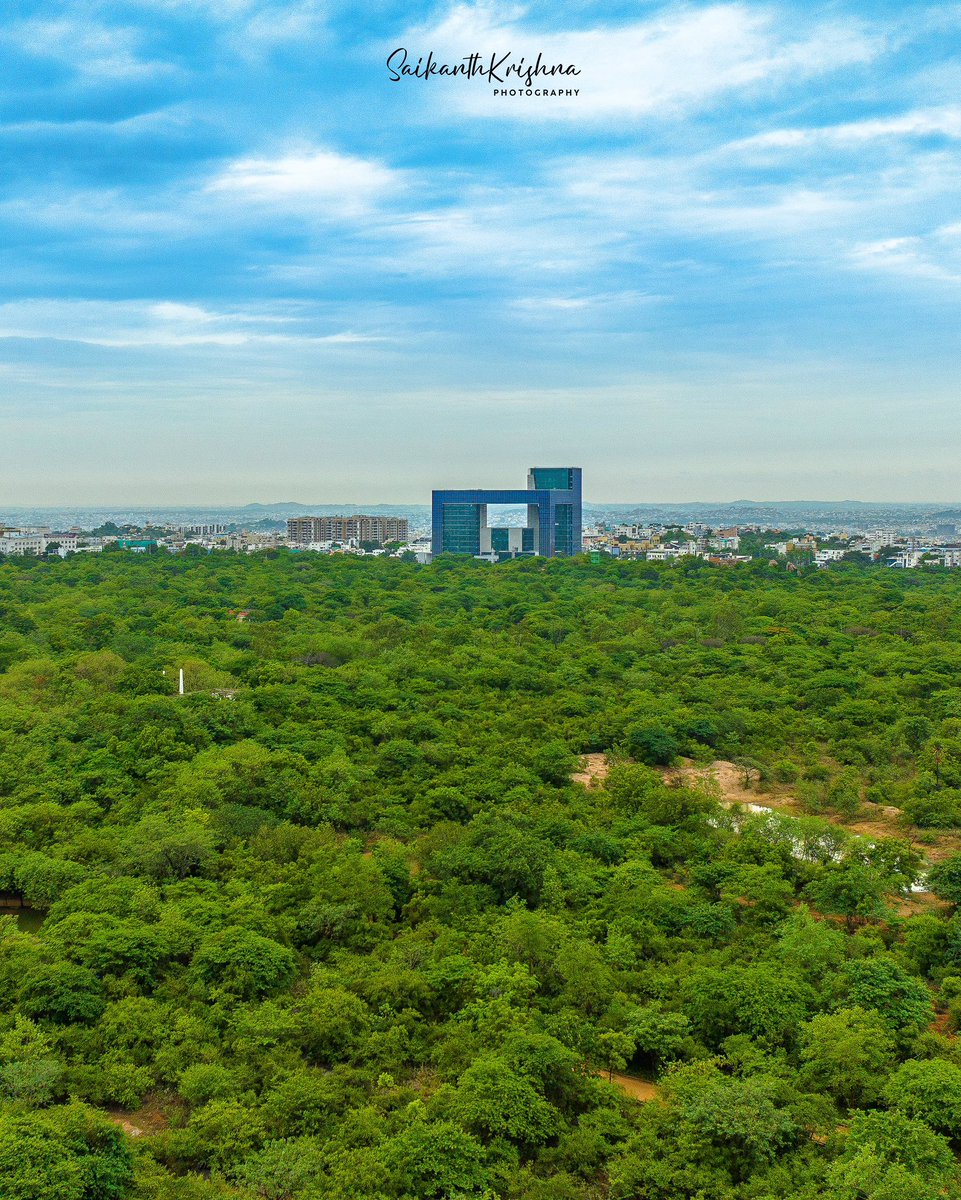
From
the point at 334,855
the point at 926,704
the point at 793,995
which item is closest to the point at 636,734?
the point at 926,704

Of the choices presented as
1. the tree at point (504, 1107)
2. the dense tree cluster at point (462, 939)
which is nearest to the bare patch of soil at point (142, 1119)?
the dense tree cluster at point (462, 939)

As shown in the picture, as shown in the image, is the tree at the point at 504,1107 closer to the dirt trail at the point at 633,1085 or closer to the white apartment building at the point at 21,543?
the dirt trail at the point at 633,1085

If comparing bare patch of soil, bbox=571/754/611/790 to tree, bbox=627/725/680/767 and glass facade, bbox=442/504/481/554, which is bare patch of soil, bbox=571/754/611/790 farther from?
glass facade, bbox=442/504/481/554

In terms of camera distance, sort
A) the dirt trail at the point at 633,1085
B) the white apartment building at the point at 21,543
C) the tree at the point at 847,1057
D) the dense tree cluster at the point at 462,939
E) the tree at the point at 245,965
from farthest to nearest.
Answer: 1. the white apartment building at the point at 21,543
2. the tree at the point at 245,965
3. the dirt trail at the point at 633,1085
4. the tree at the point at 847,1057
5. the dense tree cluster at the point at 462,939

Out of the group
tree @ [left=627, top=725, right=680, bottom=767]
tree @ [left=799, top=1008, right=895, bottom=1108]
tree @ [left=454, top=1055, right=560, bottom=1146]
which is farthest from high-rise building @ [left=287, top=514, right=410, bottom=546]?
tree @ [left=454, top=1055, right=560, bottom=1146]

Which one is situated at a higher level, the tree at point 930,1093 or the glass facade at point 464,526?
the glass facade at point 464,526

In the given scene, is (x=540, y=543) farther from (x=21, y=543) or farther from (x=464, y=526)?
(x=21, y=543)

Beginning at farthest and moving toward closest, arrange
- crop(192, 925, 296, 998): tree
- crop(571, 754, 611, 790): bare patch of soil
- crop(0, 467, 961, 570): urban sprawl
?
crop(0, 467, 961, 570): urban sprawl < crop(571, 754, 611, 790): bare patch of soil < crop(192, 925, 296, 998): tree
